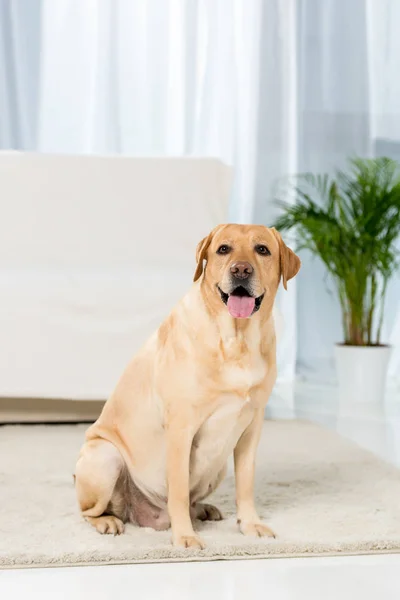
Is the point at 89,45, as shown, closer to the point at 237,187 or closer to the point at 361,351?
the point at 237,187

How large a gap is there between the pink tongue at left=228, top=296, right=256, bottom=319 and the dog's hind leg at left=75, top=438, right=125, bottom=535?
0.39 metres

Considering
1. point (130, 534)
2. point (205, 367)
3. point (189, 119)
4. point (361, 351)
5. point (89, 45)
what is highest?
point (89, 45)

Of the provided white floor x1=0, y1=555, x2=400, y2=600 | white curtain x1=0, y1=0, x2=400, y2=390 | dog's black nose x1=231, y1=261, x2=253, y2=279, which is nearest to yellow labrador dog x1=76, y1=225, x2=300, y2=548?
dog's black nose x1=231, y1=261, x2=253, y2=279

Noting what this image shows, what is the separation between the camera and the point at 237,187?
4.73 metres

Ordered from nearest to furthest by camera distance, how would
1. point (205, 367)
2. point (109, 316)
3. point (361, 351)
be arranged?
point (205, 367) → point (109, 316) → point (361, 351)

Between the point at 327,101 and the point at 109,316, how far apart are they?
7.56 ft

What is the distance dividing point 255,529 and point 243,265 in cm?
54

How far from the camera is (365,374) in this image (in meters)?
3.81

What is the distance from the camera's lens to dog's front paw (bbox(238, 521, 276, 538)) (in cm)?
172

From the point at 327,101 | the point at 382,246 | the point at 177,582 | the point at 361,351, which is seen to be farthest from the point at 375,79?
the point at 177,582

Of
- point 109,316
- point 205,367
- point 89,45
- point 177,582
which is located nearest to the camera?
point 177,582

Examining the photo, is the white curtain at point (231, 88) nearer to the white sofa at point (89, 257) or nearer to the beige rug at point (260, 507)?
the white sofa at point (89, 257)

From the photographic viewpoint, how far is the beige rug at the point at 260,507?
1.62 m

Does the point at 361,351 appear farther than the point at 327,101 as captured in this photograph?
No
